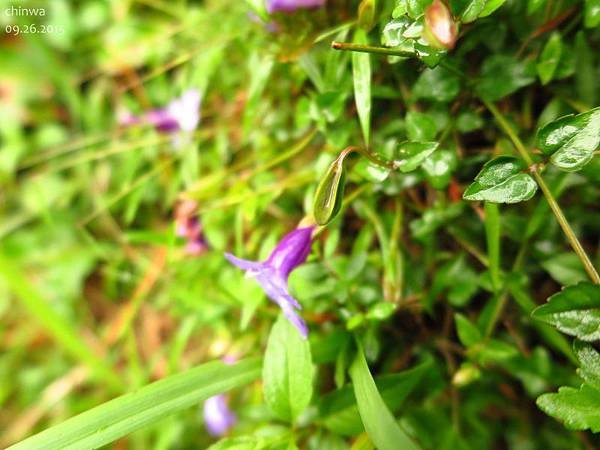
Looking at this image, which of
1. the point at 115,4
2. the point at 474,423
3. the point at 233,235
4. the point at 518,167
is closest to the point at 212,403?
the point at 233,235

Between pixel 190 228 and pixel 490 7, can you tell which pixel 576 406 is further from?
pixel 190 228

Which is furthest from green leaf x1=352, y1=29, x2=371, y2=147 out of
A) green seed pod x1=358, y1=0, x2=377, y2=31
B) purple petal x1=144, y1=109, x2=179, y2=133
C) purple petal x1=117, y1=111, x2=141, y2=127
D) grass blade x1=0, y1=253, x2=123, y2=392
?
grass blade x1=0, y1=253, x2=123, y2=392

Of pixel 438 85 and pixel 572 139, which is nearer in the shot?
pixel 572 139

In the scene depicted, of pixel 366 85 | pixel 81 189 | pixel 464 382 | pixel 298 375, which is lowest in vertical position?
pixel 464 382

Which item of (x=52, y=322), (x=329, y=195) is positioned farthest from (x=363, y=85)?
(x=52, y=322)

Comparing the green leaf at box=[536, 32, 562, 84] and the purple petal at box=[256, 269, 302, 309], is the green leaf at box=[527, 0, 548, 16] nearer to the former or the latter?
the green leaf at box=[536, 32, 562, 84]

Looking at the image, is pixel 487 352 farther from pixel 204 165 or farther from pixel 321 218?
pixel 204 165

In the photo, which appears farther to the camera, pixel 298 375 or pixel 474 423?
pixel 474 423
